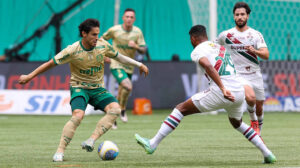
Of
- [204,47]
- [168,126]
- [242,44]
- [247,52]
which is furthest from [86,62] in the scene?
[247,52]

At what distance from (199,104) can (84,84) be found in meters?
1.57

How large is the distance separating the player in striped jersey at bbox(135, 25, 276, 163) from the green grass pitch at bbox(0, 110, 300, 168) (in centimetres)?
28

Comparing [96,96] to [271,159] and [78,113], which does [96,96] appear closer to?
[78,113]

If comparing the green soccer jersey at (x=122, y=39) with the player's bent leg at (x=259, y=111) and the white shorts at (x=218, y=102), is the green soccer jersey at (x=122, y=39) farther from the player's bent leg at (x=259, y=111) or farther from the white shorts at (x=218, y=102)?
the white shorts at (x=218, y=102)

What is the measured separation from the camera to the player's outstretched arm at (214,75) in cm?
691

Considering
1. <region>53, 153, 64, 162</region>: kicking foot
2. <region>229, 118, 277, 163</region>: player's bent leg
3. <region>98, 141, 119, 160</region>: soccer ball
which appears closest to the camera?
<region>229, 118, 277, 163</region>: player's bent leg

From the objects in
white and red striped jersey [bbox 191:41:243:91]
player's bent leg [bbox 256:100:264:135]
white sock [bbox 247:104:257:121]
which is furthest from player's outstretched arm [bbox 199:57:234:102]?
player's bent leg [bbox 256:100:264:135]

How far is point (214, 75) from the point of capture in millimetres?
6977

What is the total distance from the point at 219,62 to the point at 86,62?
1.70m

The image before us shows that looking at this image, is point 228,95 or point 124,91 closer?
point 228,95

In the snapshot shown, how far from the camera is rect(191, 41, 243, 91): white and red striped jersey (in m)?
7.20

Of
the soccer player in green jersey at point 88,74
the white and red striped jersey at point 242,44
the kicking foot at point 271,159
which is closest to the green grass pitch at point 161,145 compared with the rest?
the kicking foot at point 271,159

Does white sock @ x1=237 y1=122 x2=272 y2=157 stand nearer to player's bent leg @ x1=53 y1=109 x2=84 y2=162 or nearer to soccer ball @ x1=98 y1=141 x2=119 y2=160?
soccer ball @ x1=98 y1=141 x2=119 y2=160

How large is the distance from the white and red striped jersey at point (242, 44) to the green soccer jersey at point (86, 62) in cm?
245
